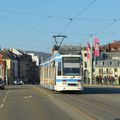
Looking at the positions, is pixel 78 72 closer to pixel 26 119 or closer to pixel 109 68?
pixel 26 119

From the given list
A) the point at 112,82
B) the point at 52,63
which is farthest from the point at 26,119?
the point at 112,82

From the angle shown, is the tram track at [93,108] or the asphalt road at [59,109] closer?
the asphalt road at [59,109]

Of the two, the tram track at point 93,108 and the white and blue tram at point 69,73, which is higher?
the white and blue tram at point 69,73

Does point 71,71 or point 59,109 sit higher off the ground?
point 71,71

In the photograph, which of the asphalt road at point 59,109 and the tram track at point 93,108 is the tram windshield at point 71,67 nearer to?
the asphalt road at point 59,109

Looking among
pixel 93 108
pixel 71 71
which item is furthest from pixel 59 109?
pixel 71 71

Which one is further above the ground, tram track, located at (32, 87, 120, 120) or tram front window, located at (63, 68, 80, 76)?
tram front window, located at (63, 68, 80, 76)

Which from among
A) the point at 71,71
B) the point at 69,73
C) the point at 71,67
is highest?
the point at 71,67

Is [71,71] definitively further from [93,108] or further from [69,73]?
[93,108]

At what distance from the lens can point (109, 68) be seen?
184m

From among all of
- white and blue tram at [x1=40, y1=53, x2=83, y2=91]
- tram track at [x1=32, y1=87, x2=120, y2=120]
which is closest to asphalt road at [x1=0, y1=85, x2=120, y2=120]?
tram track at [x1=32, y1=87, x2=120, y2=120]

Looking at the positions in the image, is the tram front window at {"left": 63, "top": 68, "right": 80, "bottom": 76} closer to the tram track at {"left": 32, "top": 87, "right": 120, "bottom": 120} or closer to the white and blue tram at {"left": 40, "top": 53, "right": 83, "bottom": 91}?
the white and blue tram at {"left": 40, "top": 53, "right": 83, "bottom": 91}

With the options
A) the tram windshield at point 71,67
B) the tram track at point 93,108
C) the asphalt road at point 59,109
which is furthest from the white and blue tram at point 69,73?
the tram track at point 93,108

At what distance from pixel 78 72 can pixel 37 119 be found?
87.5 feet
